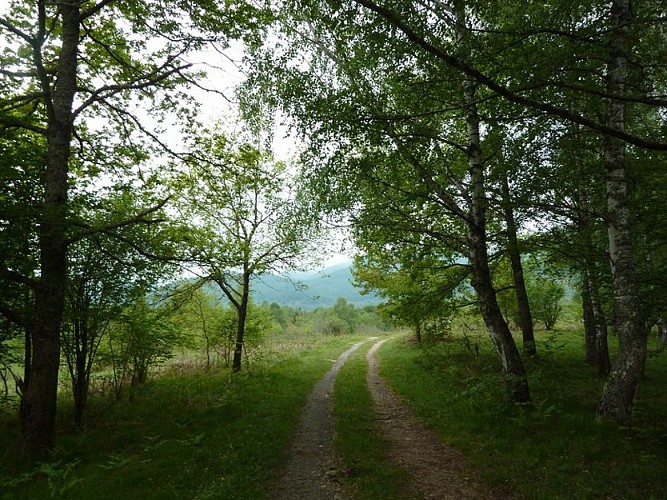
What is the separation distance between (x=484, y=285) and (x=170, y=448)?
8.94m

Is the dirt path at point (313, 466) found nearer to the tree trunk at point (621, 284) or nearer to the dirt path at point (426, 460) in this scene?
the dirt path at point (426, 460)

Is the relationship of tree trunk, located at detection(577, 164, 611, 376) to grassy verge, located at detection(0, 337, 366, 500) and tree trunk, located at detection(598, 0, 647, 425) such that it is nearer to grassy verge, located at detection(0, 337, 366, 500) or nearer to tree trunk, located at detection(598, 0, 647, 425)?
tree trunk, located at detection(598, 0, 647, 425)

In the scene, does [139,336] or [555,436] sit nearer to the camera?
[555,436]

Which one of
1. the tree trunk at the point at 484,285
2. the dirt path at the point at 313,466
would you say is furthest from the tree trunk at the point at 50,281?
the tree trunk at the point at 484,285

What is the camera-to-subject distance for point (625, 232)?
7219 mm

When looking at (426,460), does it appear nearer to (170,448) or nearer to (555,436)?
(555,436)

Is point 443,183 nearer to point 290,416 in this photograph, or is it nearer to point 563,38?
point 563,38

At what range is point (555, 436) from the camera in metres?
7.16

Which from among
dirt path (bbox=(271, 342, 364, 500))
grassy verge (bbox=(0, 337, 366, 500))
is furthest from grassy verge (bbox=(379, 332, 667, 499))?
grassy verge (bbox=(0, 337, 366, 500))

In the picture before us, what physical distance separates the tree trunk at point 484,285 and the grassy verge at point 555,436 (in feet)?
2.16

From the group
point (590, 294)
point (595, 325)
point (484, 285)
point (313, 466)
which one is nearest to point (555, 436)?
point (484, 285)

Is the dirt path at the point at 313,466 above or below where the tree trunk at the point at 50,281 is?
Result: below

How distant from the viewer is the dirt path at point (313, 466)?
6195mm

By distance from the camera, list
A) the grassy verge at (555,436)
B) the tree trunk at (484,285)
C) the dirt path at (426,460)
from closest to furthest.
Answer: the grassy verge at (555,436), the dirt path at (426,460), the tree trunk at (484,285)
